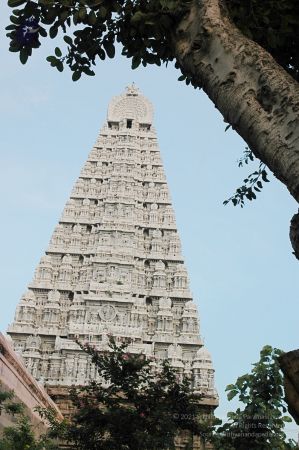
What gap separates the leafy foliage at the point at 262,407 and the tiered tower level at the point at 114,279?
1844 cm

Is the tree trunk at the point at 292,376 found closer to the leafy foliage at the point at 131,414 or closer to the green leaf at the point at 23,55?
the green leaf at the point at 23,55

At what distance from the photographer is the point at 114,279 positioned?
33125 millimetres

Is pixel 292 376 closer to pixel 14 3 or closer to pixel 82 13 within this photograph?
Answer: pixel 82 13

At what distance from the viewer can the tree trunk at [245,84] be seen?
2.80 m

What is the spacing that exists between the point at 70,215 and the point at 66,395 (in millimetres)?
12737

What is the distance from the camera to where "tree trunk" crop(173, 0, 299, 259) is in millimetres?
2803

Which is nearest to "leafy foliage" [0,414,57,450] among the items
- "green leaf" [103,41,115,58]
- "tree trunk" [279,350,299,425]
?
"green leaf" [103,41,115,58]

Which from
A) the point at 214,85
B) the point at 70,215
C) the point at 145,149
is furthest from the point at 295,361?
the point at 145,149

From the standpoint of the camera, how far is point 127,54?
4.43 metres

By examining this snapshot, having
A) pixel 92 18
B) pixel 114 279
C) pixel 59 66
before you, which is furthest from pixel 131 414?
pixel 114 279

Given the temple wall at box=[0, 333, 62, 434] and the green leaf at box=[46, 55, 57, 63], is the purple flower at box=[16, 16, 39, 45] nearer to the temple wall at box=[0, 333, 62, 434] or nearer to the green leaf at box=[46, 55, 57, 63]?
the green leaf at box=[46, 55, 57, 63]

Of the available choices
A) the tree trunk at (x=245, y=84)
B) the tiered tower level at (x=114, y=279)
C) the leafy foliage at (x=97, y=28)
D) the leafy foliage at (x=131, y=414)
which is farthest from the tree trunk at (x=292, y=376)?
the tiered tower level at (x=114, y=279)

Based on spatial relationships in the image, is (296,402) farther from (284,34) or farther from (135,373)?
(135,373)

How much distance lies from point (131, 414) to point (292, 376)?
32.9 feet
